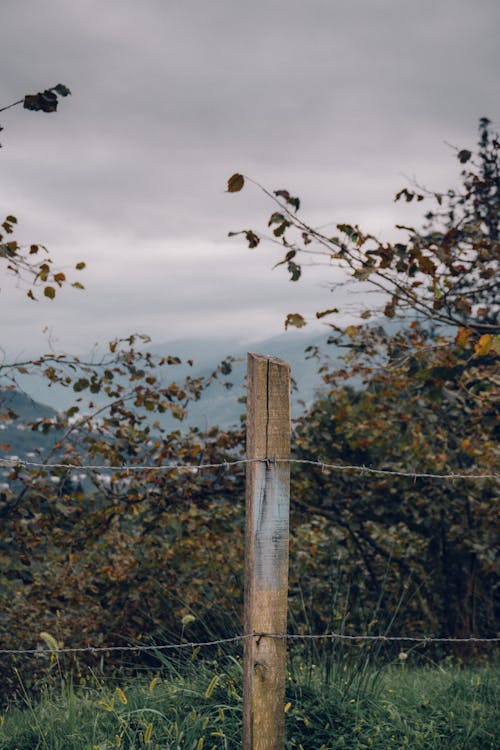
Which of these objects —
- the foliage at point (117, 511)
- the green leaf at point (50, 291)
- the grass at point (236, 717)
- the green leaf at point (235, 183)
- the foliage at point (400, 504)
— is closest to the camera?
the grass at point (236, 717)

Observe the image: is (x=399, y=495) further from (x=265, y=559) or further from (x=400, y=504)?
(x=265, y=559)

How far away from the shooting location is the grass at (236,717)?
3.82 meters

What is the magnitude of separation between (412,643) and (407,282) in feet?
15.4

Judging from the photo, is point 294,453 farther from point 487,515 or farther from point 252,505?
point 252,505

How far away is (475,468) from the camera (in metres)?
8.61

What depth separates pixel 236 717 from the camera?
395 centimetres

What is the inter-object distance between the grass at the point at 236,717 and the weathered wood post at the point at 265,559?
0.64 metres

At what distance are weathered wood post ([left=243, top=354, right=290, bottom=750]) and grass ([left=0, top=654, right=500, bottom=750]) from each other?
64cm

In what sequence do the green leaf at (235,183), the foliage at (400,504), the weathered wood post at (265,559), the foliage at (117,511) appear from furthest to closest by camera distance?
the foliage at (400,504) < the foliage at (117,511) < the green leaf at (235,183) < the weathered wood post at (265,559)

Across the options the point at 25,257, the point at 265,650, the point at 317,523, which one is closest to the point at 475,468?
the point at 317,523

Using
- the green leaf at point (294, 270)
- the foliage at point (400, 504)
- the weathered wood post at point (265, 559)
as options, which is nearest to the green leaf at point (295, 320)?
the green leaf at point (294, 270)

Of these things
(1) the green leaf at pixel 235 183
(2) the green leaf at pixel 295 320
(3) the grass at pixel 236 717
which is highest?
(1) the green leaf at pixel 235 183

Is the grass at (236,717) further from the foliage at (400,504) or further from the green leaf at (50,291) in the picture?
the foliage at (400,504)

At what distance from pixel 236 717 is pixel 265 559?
4.28 feet
